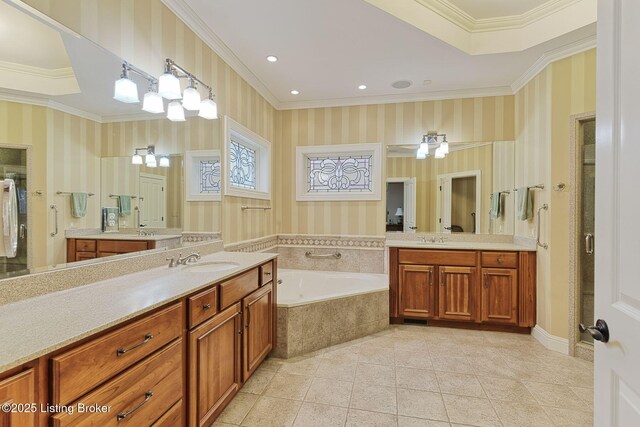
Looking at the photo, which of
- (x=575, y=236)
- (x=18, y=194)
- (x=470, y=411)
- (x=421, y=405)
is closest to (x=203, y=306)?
(x=18, y=194)

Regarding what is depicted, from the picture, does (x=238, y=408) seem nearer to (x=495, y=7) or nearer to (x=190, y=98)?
(x=190, y=98)

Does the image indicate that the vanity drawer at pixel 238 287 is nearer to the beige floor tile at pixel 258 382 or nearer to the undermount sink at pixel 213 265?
the undermount sink at pixel 213 265

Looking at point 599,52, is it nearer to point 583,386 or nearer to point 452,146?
point 583,386

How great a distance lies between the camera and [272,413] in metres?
1.84

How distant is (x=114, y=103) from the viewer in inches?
67.6

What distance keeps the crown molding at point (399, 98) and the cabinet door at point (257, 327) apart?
254 centimetres

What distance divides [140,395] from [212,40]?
101 inches

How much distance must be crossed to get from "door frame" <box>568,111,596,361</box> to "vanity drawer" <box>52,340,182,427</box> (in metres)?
3.15

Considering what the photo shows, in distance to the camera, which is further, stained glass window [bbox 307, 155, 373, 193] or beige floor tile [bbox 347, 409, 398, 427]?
stained glass window [bbox 307, 155, 373, 193]

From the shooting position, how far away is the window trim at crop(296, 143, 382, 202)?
3.80 metres

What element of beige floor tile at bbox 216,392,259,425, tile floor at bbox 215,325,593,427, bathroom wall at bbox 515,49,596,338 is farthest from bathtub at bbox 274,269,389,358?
bathroom wall at bbox 515,49,596,338

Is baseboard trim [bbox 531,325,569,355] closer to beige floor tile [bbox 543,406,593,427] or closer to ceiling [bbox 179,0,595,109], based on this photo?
beige floor tile [bbox 543,406,593,427]

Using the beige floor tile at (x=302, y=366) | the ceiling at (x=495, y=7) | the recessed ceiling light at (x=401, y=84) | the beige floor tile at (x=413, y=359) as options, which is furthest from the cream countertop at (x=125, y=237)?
the ceiling at (x=495, y=7)

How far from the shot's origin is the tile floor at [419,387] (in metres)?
1.82
